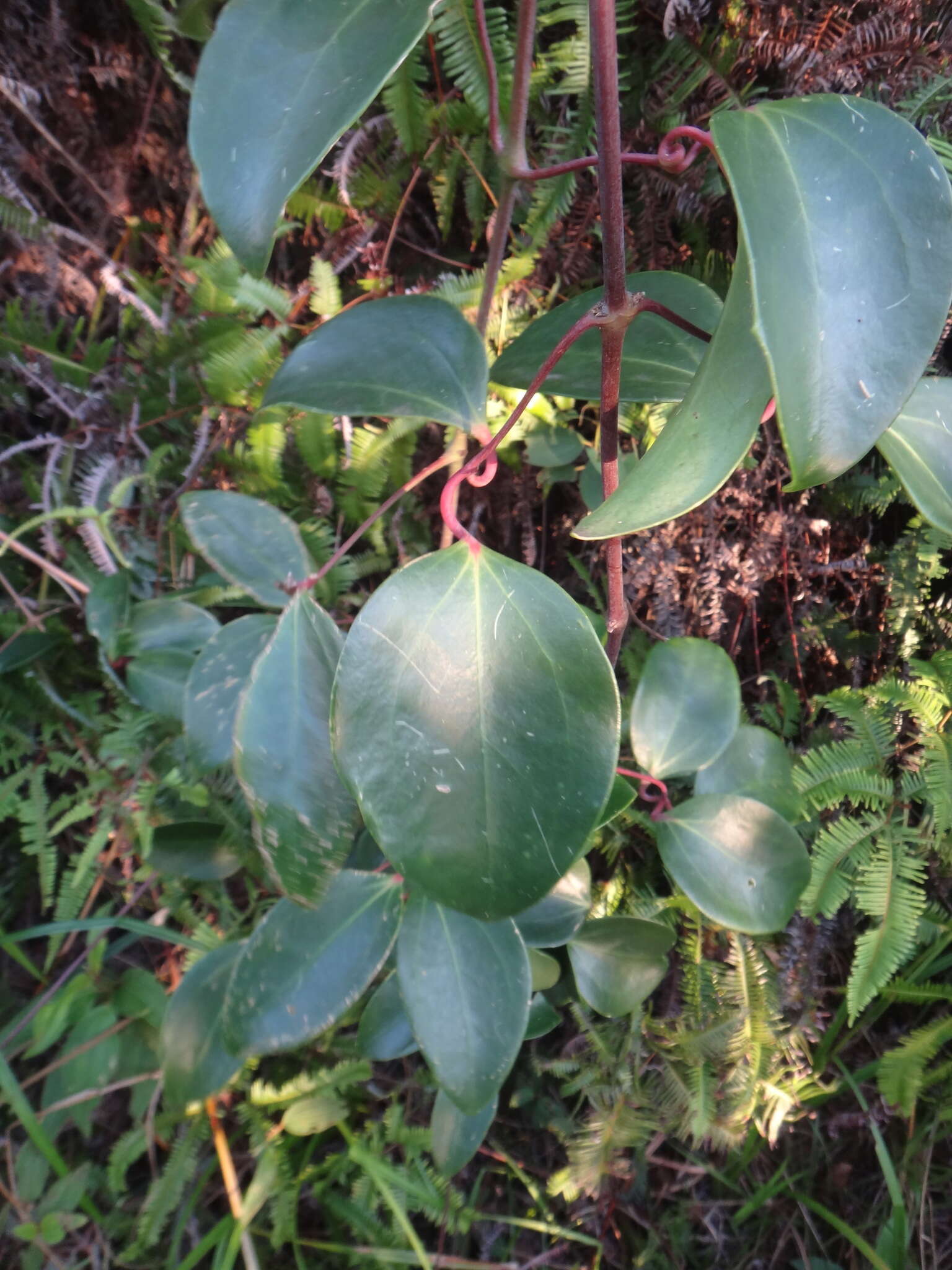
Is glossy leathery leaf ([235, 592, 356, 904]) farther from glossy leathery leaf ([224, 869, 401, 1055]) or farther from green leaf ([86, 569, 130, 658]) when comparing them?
green leaf ([86, 569, 130, 658])

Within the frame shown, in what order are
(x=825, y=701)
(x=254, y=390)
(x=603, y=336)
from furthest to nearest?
1. (x=254, y=390)
2. (x=825, y=701)
3. (x=603, y=336)

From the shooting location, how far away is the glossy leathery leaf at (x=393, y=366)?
529 mm

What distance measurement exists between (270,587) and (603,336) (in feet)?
1.43

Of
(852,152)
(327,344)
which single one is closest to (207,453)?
(327,344)

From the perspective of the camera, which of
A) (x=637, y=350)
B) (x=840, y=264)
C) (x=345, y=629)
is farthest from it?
(x=345, y=629)

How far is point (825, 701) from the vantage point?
0.83m

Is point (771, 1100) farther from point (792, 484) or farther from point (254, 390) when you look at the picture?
point (254, 390)

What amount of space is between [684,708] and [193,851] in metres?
0.62

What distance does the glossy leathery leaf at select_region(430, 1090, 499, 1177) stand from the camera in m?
0.74

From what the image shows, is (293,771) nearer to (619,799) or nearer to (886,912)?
(619,799)

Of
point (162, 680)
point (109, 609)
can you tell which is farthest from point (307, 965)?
point (109, 609)

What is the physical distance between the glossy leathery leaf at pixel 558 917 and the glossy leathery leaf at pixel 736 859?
10 cm

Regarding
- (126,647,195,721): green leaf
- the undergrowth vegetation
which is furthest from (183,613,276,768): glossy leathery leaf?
(126,647,195,721): green leaf

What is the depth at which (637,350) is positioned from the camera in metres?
0.52
